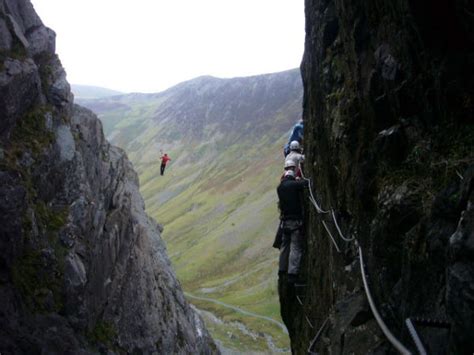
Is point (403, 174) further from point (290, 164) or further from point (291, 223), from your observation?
point (290, 164)

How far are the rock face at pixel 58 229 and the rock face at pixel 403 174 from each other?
17.2 meters

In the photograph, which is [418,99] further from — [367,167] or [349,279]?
[349,279]

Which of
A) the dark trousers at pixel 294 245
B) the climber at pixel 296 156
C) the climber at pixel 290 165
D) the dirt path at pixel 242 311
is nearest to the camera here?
the dark trousers at pixel 294 245

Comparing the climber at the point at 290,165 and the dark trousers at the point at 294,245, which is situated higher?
the climber at the point at 290,165

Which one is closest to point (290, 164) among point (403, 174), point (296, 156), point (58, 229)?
point (296, 156)

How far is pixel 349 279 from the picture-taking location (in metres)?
11.4

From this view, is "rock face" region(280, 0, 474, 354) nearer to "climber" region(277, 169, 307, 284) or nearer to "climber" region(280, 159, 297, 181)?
"climber" region(277, 169, 307, 284)

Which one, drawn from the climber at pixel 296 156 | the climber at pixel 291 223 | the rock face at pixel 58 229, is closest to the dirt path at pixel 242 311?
the rock face at pixel 58 229

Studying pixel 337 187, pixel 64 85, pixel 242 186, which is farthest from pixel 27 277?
pixel 242 186

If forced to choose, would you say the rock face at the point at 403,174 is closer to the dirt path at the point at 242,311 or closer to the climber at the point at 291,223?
the climber at the point at 291,223

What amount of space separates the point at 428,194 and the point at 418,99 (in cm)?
214

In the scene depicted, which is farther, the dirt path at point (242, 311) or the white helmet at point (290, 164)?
the dirt path at point (242, 311)

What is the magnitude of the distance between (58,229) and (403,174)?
22689 millimetres

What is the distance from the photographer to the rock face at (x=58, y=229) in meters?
25.0
